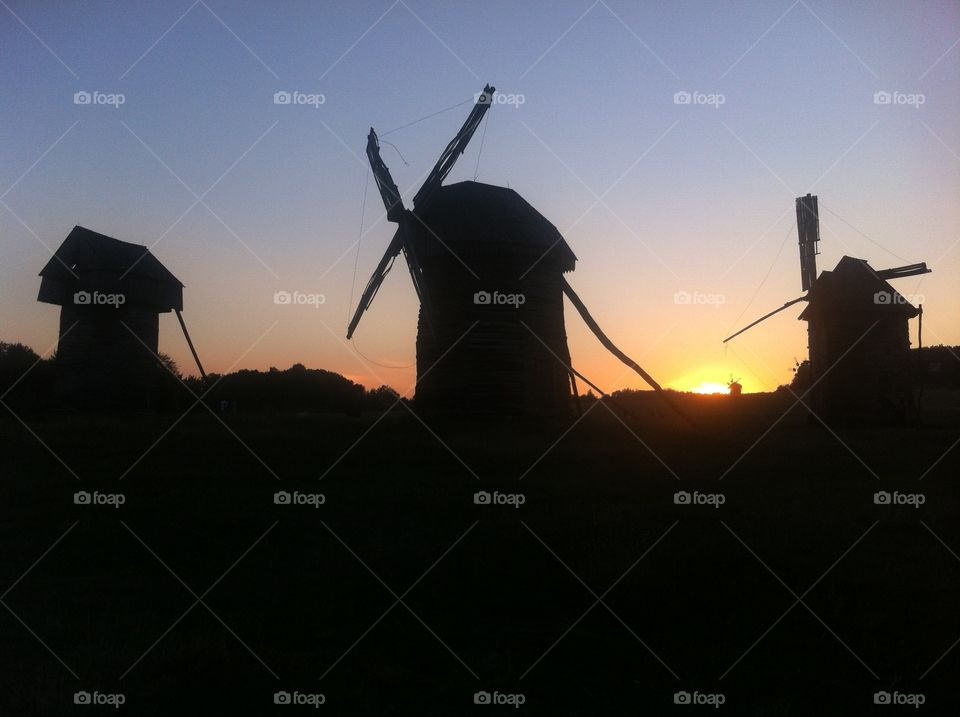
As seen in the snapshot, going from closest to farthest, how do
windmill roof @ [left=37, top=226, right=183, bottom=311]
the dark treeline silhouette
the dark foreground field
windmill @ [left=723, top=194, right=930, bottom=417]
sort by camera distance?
1. the dark foreground field
2. windmill @ [left=723, top=194, right=930, bottom=417]
3. windmill roof @ [left=37, top=226, right=183, bottom=311]
4. the dark treeline silhouette

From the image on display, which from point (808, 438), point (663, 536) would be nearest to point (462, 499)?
point (663, 536)

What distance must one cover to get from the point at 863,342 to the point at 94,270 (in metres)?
25.9

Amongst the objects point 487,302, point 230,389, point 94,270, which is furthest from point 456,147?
point 230,389

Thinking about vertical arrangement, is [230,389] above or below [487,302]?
above

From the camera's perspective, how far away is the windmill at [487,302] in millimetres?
20984

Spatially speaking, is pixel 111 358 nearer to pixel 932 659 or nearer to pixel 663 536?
pixel 663 536

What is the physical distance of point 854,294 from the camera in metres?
27.4

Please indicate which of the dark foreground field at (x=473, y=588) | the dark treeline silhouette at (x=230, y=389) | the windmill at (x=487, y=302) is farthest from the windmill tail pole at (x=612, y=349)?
the dark treeline silhouette at (x=230, y=389)

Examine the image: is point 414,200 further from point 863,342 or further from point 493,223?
point 863,342

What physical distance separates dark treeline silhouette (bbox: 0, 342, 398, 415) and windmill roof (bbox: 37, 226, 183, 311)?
252 centimetres

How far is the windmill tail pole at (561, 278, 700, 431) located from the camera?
21.5 m

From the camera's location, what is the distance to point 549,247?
21984mm

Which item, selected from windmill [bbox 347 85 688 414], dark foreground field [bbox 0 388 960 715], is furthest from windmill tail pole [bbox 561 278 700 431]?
dark foreground field [bbox 0 388 960 715]

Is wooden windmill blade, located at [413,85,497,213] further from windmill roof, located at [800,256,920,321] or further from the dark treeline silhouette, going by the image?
windmill roof, located at [800,256,920,321]
